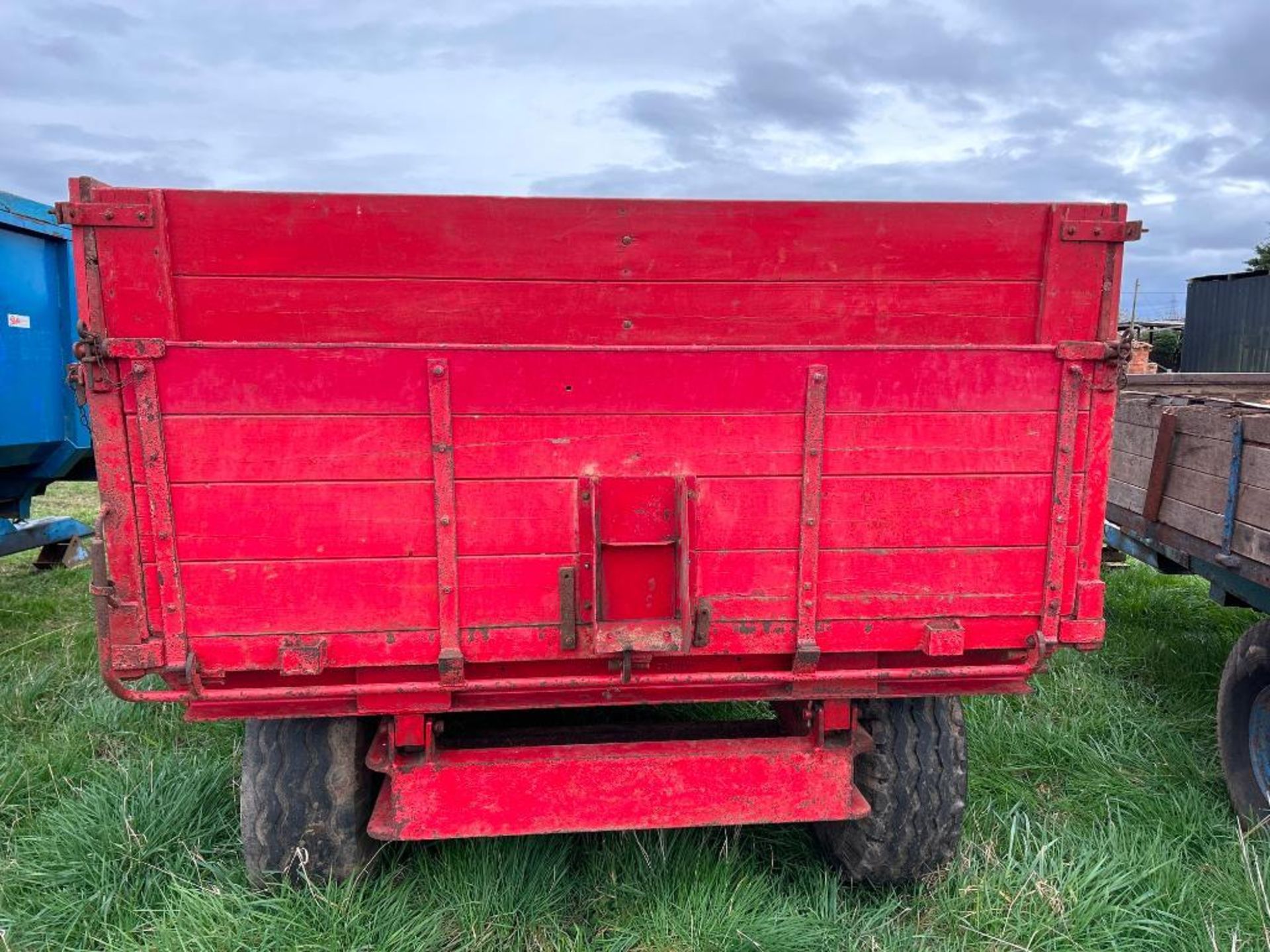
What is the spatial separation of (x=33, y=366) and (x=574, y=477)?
4616mm

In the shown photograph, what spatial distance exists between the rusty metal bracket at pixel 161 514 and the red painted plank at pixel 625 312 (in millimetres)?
284

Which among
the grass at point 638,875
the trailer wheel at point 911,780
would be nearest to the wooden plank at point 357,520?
the grass at point 638,875

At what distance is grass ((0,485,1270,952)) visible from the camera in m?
2.61

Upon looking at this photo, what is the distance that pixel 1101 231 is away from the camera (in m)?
2.37

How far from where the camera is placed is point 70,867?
2.87m

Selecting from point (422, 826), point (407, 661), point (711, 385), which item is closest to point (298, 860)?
point (422, 826)

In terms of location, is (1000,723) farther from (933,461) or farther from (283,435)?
(283,435)

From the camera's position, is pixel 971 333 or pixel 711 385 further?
pixel 971 333

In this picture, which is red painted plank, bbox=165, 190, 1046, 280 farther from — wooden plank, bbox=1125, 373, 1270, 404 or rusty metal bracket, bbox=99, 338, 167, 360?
wooden plank, bbox=1125, 373, 1270, 404

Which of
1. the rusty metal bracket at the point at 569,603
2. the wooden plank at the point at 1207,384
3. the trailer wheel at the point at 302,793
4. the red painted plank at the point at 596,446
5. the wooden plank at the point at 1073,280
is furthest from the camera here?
the wooden plank at the point at 1207,384

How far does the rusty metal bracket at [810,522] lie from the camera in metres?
2.27

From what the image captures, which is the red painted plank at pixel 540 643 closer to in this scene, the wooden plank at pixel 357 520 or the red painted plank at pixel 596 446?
the wooden plank at pixel 357 520

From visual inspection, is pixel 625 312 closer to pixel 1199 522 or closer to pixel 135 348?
pixel 135 348

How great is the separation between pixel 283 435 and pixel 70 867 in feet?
6.07
